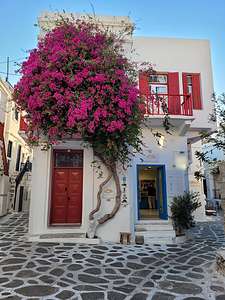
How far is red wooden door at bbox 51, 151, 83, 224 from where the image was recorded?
381 inches

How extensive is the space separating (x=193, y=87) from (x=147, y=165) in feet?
16.7

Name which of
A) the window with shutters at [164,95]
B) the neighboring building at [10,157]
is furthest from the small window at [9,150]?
the window with shutters at [164,95]

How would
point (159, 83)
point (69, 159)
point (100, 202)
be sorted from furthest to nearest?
1. point (159, 83)
2. point (69, 159)
3. point (100, 202)

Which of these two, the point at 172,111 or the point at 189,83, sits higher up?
the point at 189,83

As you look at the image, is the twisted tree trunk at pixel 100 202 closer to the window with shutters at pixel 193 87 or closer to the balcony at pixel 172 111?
the balcony at pixel 172 111

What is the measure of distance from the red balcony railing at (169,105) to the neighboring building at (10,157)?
7444 millimetres

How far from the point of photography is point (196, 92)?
1294 cm

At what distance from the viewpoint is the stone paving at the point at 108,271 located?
4.54 m

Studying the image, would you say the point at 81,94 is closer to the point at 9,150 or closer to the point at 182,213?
the point at 182,213

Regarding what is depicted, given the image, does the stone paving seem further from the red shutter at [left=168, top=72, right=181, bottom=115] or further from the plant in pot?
the red shutter at [left=168, top=72, right=181, bottom=115]

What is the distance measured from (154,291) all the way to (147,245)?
12.9ft

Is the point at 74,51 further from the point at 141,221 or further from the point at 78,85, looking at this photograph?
the point at 141,221

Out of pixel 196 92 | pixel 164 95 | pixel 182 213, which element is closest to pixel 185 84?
pixel 196 92

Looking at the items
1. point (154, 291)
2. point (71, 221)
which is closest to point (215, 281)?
point (154, 291)
